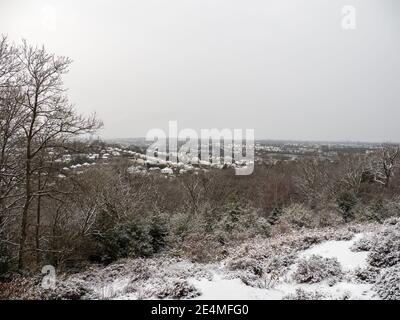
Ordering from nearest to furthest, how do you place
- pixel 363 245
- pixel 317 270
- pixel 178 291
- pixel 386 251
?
pixel 178 291
pixel 317 270
pixel 386 251
pixel 363 245

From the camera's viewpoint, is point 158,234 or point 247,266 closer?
point 247,266

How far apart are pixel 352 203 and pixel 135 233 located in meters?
14.8

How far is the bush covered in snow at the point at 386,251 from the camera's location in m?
8.39

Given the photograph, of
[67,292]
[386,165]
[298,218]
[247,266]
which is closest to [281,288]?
[247,266]

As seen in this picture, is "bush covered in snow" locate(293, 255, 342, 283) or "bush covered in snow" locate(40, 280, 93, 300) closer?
"bush covered in snow" locate(40, 280, 93, 300)

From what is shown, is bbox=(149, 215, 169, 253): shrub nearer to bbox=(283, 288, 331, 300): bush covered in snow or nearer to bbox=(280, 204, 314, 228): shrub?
bbox=(280, 204, 314, 228): shrub

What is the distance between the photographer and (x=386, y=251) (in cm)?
890

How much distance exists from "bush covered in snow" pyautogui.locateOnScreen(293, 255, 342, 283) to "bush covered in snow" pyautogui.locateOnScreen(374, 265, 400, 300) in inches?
48.8

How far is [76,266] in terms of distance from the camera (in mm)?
14977

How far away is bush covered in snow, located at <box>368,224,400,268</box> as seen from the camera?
8.39m


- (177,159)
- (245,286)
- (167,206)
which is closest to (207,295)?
(245,286)

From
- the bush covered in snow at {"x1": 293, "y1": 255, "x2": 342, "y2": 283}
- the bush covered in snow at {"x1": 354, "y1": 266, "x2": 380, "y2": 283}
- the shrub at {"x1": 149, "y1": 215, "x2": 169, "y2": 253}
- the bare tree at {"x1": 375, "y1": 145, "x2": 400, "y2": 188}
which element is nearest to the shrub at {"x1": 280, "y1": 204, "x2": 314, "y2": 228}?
the shrub at {"x1": 149, "y1": 215, "x2": 169, "y2": 253}

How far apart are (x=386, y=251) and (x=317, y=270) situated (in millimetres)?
2063

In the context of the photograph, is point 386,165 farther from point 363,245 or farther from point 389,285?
point 389,285
